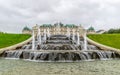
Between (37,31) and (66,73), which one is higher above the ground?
(37,31)

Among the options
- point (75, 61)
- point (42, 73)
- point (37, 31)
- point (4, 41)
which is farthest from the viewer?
point (37, 31)

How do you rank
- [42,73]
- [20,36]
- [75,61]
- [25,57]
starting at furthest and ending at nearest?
[20,36] < [25,57] < [75,61] < [42,73]

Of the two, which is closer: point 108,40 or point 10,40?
point 10,40

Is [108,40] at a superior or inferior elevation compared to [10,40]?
inferior

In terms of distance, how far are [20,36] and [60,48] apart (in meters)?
16.2

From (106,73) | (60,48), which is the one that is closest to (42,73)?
(106,73)

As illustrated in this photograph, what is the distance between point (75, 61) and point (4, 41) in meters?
18.0

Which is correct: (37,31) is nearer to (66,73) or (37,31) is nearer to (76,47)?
(76,47)

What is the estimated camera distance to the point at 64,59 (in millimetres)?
23875

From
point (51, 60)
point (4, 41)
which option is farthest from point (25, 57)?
point (4, 41)

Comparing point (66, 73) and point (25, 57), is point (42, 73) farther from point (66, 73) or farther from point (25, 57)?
point (25, 57)

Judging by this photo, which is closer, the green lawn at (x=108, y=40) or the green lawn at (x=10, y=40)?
the green lawn at (x=10, y=40)

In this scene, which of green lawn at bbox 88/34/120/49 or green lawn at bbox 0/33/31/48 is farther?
green lawn at bbox 88/34/120/49

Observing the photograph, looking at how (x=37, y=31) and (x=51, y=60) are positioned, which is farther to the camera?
(x=37, y=31)
